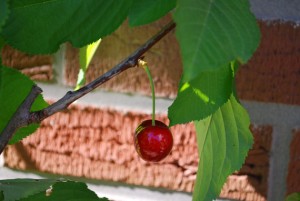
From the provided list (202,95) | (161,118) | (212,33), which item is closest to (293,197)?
(161,118)

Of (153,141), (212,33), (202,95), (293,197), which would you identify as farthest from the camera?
(293,197)

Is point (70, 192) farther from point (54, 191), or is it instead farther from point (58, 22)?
point (58, 22)

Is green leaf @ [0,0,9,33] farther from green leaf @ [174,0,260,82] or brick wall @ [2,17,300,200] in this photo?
brick wall @ [2,17,300,200]

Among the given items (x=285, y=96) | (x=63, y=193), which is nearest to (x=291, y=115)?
(x=285, y=96)

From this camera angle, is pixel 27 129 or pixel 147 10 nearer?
pixel 147 10

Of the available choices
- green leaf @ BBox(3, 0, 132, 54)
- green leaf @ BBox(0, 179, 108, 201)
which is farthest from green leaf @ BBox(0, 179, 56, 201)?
green leaf @ BBox(3, 0, 132, 54)

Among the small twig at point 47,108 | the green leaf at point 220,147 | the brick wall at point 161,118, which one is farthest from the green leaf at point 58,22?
the brick wall at point 161,118
